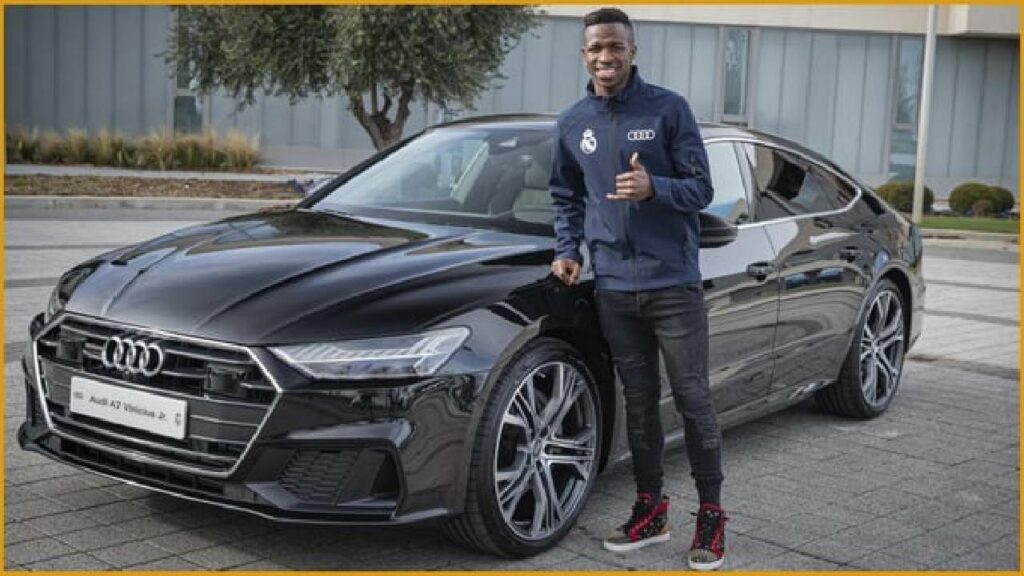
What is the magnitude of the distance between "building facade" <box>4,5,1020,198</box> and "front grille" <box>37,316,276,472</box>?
29339 millimetres

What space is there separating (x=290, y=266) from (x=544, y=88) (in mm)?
30915

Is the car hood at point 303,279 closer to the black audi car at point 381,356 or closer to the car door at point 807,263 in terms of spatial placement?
the black audi car at point 381,356

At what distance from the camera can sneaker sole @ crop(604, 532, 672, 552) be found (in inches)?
168

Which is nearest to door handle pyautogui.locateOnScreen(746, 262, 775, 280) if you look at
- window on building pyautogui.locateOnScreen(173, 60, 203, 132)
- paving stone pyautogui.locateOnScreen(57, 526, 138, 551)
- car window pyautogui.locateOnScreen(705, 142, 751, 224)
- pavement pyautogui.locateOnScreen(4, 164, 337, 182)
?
car window pyautogui.locateOnScreen(705, 142, 751, 224)

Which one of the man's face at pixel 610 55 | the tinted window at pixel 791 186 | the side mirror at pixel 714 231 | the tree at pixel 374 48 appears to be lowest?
the side mirror at pixel 714 231

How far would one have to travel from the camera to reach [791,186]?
236 inches

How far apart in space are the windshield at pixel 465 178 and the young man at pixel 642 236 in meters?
0.60

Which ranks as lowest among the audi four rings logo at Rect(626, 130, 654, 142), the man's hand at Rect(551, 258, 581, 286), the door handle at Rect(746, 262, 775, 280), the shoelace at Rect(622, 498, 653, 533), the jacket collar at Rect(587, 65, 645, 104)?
the shoelace at Rect(622, 498, 653, 533)

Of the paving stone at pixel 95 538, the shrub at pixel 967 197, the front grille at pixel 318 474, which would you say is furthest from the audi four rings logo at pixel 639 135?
the shrub at pixel 967 197

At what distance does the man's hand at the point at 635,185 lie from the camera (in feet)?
12.7

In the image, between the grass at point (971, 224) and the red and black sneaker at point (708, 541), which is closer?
the red and black sneaker at point (708, 541)

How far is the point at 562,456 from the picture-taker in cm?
432

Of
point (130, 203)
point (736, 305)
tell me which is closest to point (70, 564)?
point (736, 305)

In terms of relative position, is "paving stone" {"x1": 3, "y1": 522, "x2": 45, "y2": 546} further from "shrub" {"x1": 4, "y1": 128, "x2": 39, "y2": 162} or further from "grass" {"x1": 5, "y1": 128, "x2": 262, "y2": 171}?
"shrub" {"x1": 4, "y1": 128, "x2": 39, "y2": 162}
